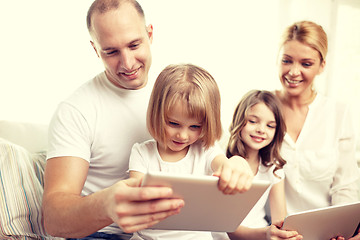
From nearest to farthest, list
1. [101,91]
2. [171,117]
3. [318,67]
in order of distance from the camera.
Result: [171,117]
[101,91]
[318,67]

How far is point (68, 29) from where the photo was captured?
9.14 ft

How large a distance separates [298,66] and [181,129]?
95 cm

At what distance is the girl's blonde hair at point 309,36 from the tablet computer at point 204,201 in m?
1.18

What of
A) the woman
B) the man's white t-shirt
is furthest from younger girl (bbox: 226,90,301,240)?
the man's white t-shirt

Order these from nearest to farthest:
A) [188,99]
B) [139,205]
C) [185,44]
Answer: [139,205] < [188,99] < [185,44]

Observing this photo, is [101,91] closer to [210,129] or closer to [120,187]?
[210,129]

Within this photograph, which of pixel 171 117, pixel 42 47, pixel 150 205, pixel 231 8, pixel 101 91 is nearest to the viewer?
pixel 150 205

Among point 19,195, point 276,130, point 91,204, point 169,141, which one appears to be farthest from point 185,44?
point 91,204

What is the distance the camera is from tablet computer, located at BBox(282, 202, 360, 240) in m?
1.54

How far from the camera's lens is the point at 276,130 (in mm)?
2004

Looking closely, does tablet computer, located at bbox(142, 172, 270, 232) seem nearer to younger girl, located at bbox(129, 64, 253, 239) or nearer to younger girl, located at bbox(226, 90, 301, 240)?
younger girl, located at bbox(129, 64, 253, 239)

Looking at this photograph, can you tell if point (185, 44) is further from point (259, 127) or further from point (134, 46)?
point (134, 46)

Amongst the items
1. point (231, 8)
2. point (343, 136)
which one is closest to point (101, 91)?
point (343, 136)

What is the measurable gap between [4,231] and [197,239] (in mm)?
738
